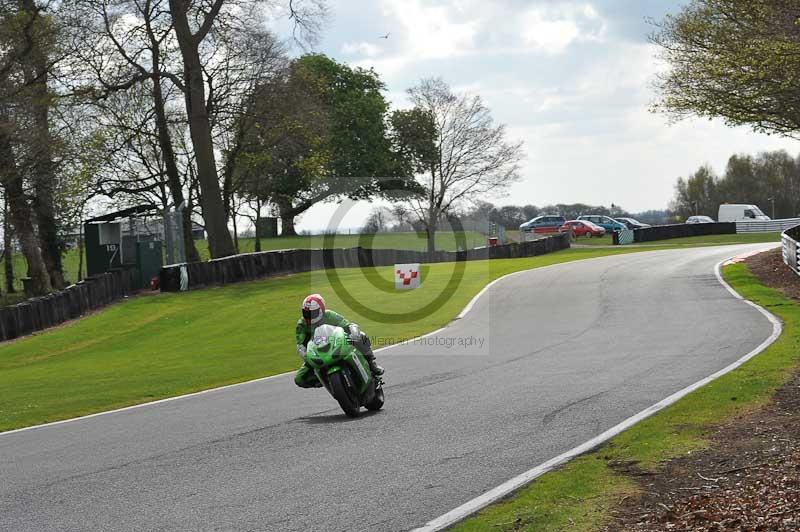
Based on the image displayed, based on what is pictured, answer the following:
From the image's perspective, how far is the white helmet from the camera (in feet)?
39.1

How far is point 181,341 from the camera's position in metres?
25.4

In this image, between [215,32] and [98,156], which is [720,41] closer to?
[215,32]

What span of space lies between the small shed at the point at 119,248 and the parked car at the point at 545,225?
46919 mm

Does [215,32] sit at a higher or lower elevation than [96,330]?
higher

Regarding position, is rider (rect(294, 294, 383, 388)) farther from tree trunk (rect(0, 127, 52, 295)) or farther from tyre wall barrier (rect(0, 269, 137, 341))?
tree trunk (rect(0, 127, 52, 295))

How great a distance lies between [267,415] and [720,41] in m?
27.5

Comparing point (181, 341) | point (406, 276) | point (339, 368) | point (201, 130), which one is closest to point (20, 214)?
point (201, 130)

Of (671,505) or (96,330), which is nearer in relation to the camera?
(671,505)

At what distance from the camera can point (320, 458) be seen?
940 centimetres

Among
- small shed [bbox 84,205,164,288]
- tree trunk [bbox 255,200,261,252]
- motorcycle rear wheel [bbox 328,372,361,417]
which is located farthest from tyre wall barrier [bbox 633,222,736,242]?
motorcycle rear wheel [bbox 328,372,361,417]

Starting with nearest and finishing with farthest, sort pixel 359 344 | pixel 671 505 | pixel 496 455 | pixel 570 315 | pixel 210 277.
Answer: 1. pixel 671 505
2. pixel 496 455
3. pixel 359 344
4. pixel 570 315
5. pixel 210 277

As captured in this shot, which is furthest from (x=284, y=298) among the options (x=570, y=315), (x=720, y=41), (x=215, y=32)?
(x=720, y=41)

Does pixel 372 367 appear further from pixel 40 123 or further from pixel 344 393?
pixel 40 123

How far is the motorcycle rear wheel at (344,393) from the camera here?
11.6m
